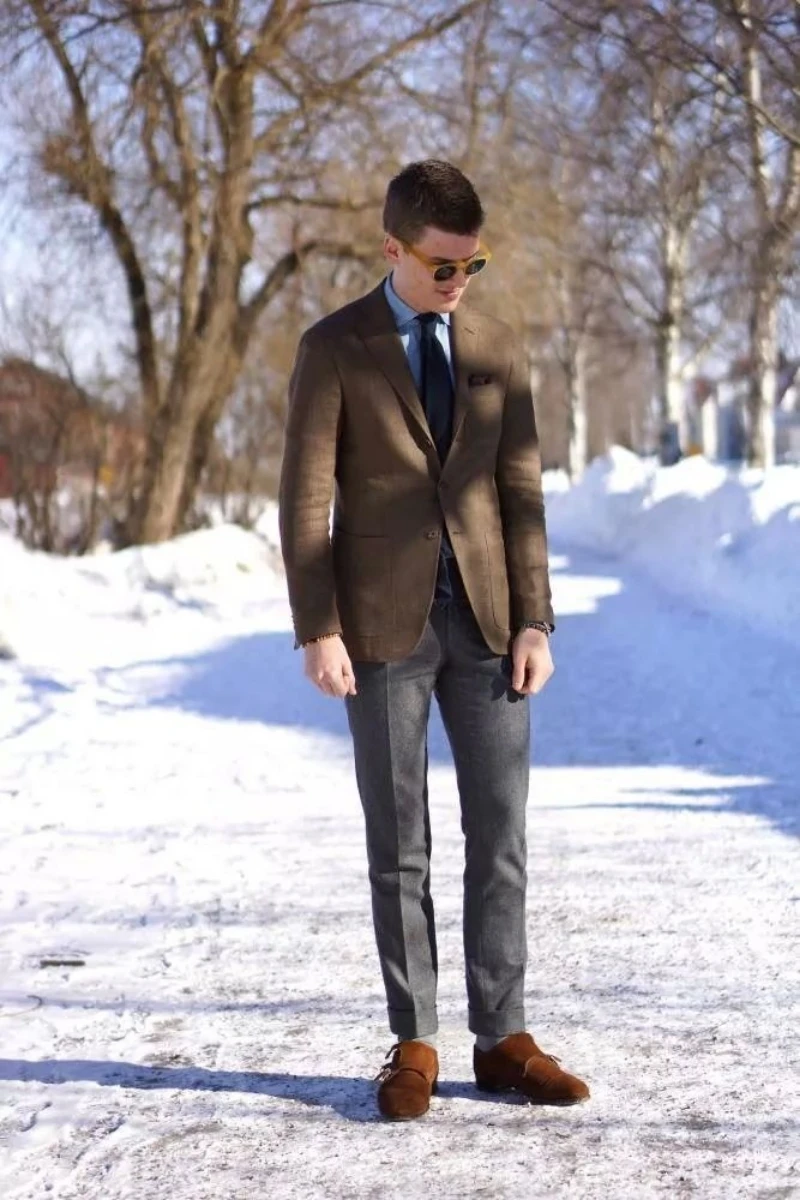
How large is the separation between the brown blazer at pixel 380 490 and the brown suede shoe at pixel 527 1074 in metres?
0.82

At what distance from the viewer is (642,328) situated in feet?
142

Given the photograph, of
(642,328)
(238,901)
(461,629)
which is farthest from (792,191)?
(642,328)

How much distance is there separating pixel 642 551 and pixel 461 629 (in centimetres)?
1809

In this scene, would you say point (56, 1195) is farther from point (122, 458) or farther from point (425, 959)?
point (122, 458)

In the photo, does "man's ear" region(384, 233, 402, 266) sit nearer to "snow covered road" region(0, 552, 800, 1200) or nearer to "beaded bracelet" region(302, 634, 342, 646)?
"beaded bracelet" region(302, 634, 342, 646)

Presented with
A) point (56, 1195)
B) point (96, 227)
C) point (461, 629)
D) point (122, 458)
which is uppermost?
point (96, 227)

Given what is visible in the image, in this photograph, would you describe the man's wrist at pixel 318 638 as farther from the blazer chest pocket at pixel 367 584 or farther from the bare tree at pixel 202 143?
the bare tree at pixel 202 143

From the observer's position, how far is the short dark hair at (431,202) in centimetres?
332

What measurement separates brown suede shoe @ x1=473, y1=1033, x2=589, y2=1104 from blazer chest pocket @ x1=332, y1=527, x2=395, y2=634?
908 millimetres

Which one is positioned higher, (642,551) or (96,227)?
(96,227)

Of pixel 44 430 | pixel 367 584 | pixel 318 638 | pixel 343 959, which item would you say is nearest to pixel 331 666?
pixel 318 638

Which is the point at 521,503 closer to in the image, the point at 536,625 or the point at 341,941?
the point at 536,625

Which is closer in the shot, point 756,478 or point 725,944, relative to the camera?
point 725,944

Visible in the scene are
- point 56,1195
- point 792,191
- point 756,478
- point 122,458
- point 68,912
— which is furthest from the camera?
point 122,458
